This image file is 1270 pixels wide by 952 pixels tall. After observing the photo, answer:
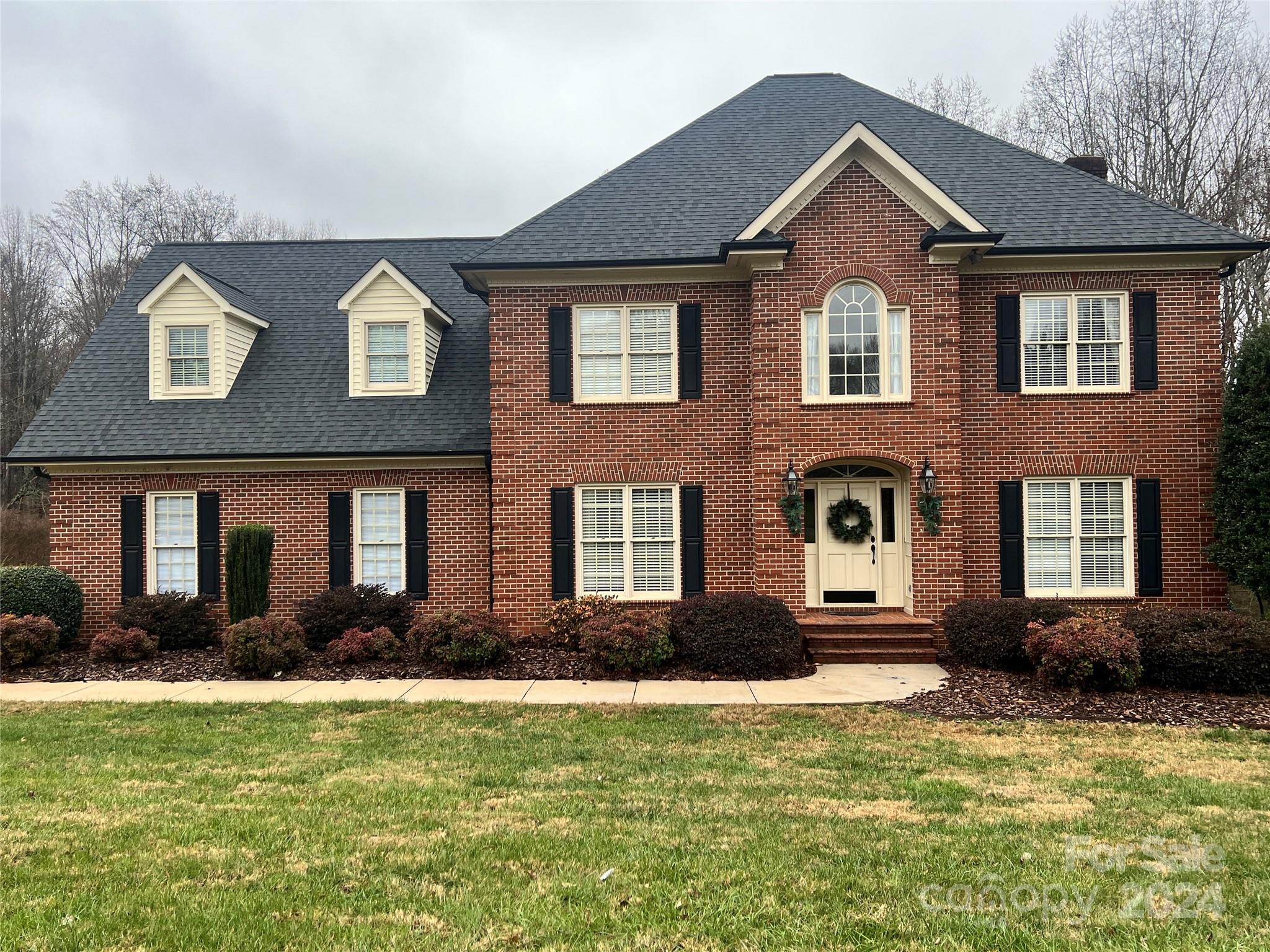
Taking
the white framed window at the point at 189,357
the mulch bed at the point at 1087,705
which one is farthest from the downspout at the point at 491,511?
the mulch bed at the point at 1087,705

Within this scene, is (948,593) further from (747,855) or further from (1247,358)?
(747,855)

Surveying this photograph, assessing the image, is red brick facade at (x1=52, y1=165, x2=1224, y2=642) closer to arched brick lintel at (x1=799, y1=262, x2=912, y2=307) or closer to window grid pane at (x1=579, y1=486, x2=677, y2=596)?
arched brick lintel at (x1=799, y1=262, x2=912, y2=307)

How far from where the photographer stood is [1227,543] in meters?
12.3

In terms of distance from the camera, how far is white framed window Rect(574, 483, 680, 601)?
13492 millimetres

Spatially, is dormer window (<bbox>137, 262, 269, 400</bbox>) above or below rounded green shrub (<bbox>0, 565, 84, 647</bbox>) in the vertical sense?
above

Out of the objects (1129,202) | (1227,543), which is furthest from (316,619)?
(1129,202)

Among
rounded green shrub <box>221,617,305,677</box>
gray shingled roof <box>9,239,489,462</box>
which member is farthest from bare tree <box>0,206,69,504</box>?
rounded green shrub <box>221,617,305,677</box>

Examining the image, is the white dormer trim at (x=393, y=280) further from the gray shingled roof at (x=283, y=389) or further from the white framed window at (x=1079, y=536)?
the white framed window at (x=1079, y=536)

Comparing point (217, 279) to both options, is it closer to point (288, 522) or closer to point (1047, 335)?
point (288, 522)

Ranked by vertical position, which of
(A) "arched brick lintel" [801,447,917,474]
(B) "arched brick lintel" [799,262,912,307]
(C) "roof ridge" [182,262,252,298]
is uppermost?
(C) "roof ridge" [182,262,252,298]

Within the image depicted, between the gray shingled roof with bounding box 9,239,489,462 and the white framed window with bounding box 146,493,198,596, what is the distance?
1.03 m

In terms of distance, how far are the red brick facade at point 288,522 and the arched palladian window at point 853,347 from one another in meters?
6.25

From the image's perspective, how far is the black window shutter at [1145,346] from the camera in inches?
512

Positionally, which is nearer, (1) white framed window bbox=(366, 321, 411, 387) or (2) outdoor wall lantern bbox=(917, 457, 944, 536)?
(2) outdoor wall lantern bbox=(917, 457, 944, 536)
